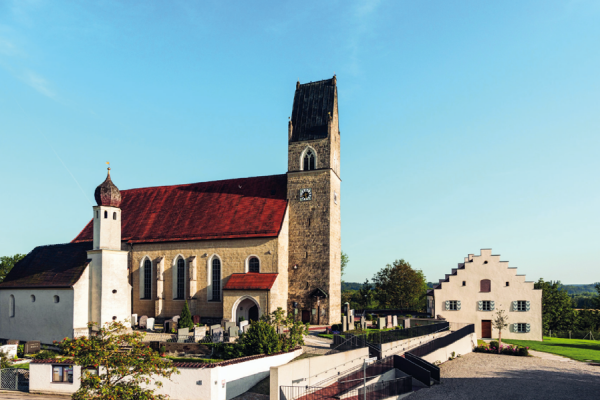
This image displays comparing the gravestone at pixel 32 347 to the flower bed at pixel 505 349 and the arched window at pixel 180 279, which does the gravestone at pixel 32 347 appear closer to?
the arched window at pixel 180 279

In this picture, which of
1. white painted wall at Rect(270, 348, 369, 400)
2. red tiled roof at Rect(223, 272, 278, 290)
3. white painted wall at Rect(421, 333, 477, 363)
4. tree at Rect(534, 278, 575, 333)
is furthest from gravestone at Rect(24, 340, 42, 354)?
tree at Rect(534, 278, 575, 333)

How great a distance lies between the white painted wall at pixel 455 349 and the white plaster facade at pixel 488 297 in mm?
7610

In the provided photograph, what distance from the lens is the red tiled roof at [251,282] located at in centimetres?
3694

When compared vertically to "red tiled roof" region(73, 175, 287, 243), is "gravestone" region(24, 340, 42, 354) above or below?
below

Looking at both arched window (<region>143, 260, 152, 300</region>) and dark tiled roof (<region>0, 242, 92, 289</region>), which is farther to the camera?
arched window (<region>143, 260, 152, 300</region>)

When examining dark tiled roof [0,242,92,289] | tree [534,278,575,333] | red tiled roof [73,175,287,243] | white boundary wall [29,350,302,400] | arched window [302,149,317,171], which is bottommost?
tree [534,278,575,333]

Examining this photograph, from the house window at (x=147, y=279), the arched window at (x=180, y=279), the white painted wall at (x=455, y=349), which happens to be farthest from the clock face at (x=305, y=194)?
the white painted wall at (x=455, y=349)

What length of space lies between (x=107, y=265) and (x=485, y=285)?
35.4 metres

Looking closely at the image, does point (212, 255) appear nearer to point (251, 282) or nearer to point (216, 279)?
point (216, 279)

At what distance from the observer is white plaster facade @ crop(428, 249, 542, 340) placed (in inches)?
1793

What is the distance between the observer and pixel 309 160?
4203 cm

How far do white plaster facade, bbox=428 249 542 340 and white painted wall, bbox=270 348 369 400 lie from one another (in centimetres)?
2354

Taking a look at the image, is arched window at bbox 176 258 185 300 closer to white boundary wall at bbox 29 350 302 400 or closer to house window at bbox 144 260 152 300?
house window at bbox 144 260 152 300

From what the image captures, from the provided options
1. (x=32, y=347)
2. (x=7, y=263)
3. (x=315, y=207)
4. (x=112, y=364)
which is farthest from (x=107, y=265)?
(x=7, y=263)
